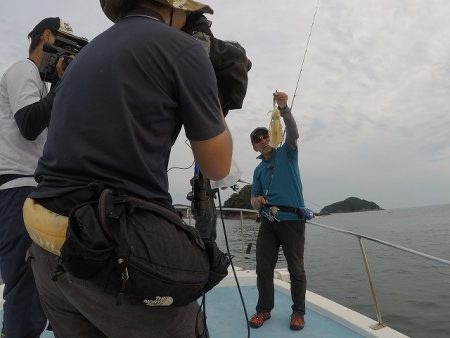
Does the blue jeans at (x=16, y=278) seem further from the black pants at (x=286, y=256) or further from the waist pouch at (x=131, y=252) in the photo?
the black pants at (x=286, y=256)

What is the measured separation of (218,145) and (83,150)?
384 mm

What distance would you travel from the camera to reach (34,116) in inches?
69.2

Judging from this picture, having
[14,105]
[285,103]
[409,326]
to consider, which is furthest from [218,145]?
[409,326]

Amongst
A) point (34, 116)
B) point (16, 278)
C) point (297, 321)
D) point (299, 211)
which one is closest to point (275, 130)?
point (299, 211)

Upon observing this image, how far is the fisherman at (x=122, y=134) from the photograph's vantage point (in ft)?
3.32

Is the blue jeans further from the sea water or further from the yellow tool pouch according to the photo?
the sea water

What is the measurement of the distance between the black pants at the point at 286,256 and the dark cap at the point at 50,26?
89.3 inches

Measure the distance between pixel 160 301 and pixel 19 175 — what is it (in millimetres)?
1324

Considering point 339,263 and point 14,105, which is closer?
point 14,105

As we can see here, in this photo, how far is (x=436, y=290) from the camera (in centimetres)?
1269

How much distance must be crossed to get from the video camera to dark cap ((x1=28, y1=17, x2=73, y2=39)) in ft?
0.38

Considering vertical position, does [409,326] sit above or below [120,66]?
below

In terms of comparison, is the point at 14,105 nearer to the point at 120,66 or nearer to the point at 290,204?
the point at 120,66

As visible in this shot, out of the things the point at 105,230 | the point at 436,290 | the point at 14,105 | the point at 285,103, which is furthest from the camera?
the point at 436,290
